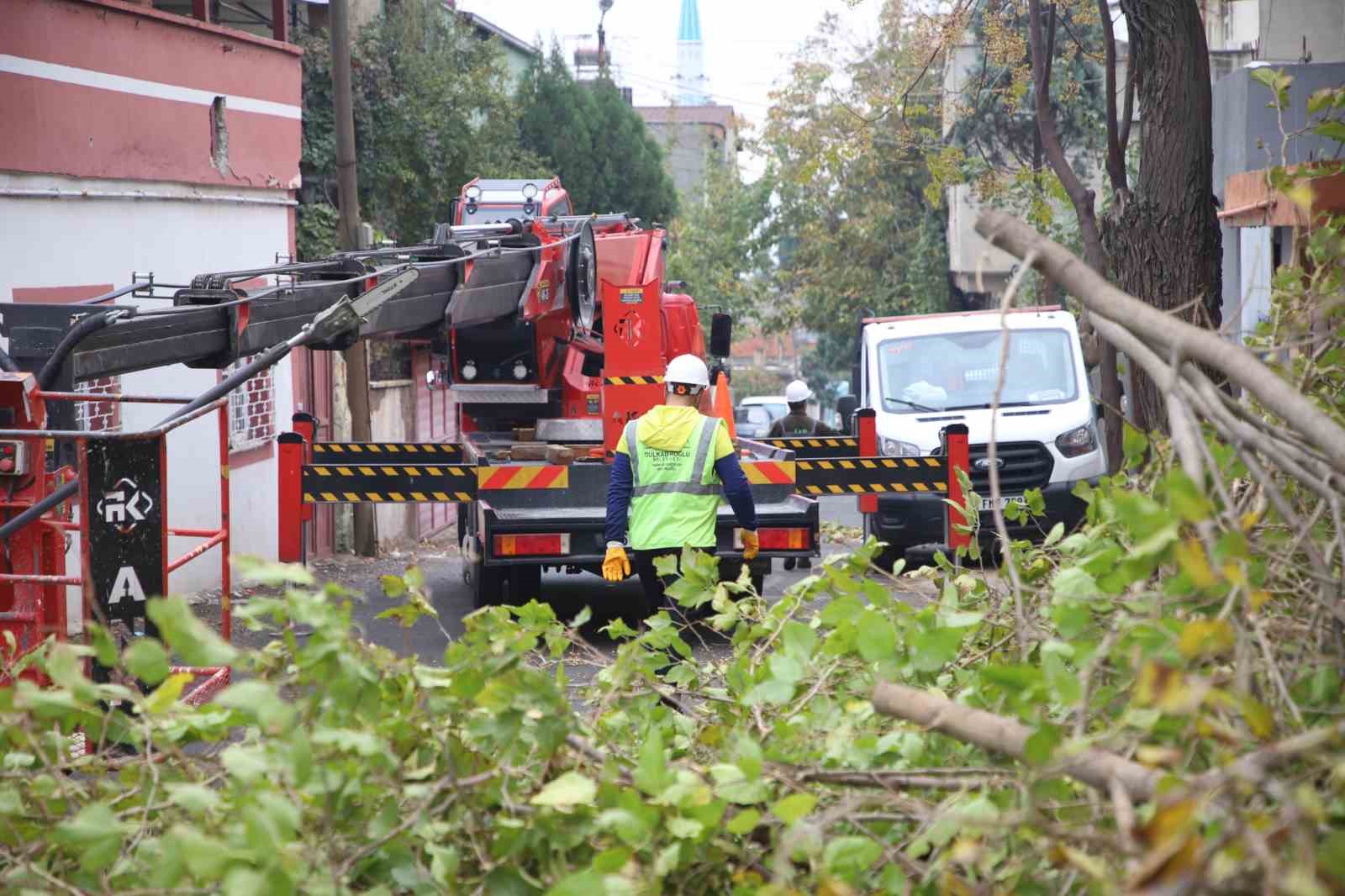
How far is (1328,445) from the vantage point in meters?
2.68

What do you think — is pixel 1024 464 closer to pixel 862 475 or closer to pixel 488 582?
pixel 862 475

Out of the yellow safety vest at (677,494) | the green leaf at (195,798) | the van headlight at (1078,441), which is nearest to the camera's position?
the green leaf at (195,798)

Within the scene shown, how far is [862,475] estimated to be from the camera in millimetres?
10961

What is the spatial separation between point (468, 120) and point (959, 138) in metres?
9.84

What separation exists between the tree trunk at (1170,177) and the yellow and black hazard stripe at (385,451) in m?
5.16

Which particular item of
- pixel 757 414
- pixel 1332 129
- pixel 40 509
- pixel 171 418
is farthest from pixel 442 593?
pixel 757 414

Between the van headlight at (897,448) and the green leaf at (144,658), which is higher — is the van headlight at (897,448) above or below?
below

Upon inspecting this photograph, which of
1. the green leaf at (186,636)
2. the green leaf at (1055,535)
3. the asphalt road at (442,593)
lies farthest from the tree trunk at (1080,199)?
the green leaf at (186,636)

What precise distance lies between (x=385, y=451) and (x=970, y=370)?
238 inches

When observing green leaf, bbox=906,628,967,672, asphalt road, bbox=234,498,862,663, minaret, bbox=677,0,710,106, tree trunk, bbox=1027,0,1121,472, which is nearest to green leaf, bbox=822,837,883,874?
green leaf, bbox=906,628,967,672

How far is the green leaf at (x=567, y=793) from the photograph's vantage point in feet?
9.71

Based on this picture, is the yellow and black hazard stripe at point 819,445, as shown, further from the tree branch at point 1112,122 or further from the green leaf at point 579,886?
the green leaf at point 579,886

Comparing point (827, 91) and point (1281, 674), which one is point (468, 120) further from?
point (1281, 674)

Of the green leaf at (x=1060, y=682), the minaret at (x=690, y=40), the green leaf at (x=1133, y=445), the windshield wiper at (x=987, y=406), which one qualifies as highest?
the minaret at (x=690, y=40)
